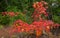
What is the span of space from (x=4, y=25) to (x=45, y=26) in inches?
125

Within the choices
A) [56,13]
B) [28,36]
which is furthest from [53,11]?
[28,36]

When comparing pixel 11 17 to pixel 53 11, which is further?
pixel 53 11

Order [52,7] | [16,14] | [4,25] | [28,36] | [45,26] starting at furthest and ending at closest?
1. [52,7]
2. [4,25]
3. [16,14]
4. [28,36]
5. [45,26]

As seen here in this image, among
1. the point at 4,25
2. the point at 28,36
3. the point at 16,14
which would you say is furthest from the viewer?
the point at 4,25

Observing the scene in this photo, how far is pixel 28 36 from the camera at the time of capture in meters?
6.18

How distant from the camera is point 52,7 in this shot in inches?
350

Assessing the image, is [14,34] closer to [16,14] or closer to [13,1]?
[16,14]

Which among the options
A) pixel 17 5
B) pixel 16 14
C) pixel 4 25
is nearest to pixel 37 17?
pixel 16 14

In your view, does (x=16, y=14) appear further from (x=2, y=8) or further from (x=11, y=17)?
(x=2, y=8)

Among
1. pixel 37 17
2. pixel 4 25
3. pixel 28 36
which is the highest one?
pixel 37 17

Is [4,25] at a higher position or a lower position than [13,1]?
lower

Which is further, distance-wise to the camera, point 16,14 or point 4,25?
point 4,25

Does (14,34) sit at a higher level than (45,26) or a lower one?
lower

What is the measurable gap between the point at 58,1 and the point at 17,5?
1749 mm
